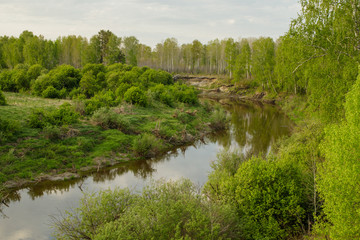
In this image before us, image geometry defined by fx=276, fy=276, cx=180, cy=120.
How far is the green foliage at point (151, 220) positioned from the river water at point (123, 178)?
4.75m

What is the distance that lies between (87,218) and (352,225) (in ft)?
30.3

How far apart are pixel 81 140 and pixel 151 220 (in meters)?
16.7

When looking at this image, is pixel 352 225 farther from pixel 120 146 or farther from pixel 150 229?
pixel 120 146

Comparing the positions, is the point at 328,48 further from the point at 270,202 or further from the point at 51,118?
the point at 51,118

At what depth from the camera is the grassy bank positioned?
2030cm

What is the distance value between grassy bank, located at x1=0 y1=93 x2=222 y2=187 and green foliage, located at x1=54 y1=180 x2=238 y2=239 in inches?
440

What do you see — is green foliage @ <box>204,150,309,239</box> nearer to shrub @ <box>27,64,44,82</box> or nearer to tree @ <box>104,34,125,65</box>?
shrub @ <box>27,64,44,82</box>

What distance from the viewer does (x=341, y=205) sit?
30.8 feet

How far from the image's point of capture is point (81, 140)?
79.3 ft

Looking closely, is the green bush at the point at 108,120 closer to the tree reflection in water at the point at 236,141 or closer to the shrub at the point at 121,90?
the tree reflection in water at the point at 236,141

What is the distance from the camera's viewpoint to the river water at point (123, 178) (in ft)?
47.6

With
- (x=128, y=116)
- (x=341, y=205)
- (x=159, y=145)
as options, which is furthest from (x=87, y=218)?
(x=128, y=116)

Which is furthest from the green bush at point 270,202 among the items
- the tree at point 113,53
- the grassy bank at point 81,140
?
the tree at point 113,53

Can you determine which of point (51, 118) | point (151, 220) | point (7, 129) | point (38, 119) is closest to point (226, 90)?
point (51, 118)
